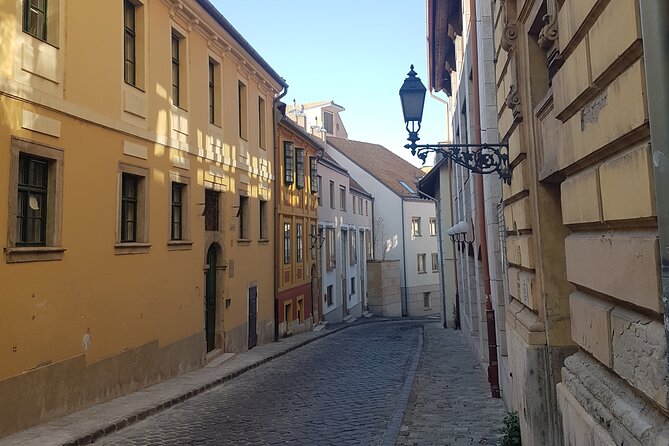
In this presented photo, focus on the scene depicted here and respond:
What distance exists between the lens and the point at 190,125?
517 inches

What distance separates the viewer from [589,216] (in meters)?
3.38

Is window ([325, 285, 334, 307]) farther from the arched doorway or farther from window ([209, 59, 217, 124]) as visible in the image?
window ([209, 59, 217, 124])

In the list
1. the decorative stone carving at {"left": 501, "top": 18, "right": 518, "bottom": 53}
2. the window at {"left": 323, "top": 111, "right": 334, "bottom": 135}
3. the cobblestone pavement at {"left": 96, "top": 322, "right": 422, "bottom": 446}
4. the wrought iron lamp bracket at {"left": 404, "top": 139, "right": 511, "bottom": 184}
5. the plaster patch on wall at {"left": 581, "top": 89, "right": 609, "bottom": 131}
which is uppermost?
the window at {"left": 323, "top": 111, "right": 334, "bottom": 135}

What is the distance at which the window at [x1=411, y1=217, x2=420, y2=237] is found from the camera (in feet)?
147

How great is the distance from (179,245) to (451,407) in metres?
7.02

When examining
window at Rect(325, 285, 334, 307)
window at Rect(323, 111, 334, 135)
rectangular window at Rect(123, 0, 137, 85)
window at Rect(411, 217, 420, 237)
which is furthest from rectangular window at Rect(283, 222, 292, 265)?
window at Rect(323, 111, 334, 135)

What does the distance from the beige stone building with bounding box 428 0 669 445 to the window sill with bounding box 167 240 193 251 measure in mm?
8152

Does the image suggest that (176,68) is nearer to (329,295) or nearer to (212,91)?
(212,91)

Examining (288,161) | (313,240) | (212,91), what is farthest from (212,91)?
(313,240)

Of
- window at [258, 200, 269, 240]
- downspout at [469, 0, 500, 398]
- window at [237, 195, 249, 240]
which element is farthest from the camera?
window at [258, 200, 269, 240]

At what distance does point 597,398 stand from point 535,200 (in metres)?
2.22

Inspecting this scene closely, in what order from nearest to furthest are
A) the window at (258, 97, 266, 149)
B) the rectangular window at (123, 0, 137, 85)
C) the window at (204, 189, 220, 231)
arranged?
1. the rectangular window at (123, 0, 137, 85)
2. the window at (204, 189, 220, 231)
3. the window at (258, 97, 266, 149)

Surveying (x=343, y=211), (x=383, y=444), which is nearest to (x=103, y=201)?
(x=383, y=444)

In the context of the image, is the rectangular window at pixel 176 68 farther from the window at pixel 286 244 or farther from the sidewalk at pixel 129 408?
the window at pixel 286 244
